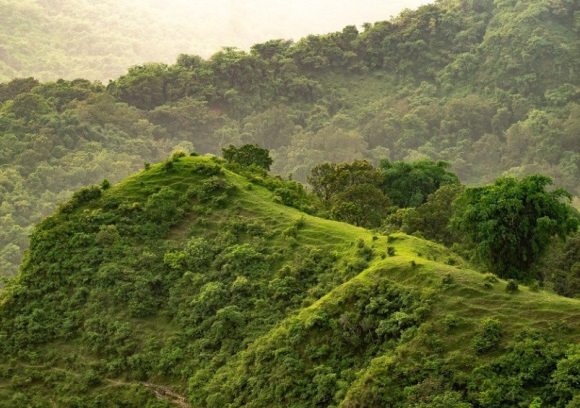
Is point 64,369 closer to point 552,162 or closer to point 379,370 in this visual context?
point 379,370

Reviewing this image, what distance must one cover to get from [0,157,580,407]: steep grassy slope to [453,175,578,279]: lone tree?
1882mm

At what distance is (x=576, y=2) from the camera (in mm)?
102250

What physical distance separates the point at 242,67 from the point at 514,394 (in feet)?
260

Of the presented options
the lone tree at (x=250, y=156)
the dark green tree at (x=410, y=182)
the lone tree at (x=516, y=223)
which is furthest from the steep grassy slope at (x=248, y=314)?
the dark green tree at (x=410, y=182)

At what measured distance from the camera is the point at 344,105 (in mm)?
97312

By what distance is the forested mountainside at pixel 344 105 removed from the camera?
80562 millimetres

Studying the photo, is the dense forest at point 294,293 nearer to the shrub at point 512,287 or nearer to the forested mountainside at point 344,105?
the shrub at point 512,287

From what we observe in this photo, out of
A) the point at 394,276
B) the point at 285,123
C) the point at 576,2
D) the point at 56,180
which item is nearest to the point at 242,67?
the point at 285,123

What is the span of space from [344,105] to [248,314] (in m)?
75.0

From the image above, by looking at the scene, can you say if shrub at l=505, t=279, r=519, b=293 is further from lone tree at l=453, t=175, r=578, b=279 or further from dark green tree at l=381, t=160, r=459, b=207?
dark green tree at l=381, t=160, r=459, b=207

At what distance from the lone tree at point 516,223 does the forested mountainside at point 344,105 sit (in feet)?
180

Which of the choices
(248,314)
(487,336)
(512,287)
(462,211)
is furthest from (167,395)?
(462,211)

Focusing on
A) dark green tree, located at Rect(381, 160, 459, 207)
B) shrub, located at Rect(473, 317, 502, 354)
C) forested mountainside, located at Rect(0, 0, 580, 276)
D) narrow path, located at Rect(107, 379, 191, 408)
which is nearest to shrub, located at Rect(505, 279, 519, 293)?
Result: shrub, located at Rect(473, 317, 502, 354)

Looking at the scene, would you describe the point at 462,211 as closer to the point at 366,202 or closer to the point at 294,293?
the point at 294,293
